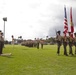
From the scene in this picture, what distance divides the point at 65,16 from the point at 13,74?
57.8 feet

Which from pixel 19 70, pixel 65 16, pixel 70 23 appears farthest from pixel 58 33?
pixel 19 70

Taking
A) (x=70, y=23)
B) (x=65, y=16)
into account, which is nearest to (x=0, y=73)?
(x=65, y=16)

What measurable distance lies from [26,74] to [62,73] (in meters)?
1.91

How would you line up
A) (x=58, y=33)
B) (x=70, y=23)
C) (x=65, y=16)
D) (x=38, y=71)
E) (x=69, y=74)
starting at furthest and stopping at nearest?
(x=70, y=23) < (x=65, y=16) < (x=58, y=33) < (x=38, y=71) < (x=69, y=74)

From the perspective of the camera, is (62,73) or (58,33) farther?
(58,33)

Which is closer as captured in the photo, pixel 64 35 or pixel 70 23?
pixel 64 35

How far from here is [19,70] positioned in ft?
53.7

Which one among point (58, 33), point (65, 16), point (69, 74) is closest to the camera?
point (69, 74)

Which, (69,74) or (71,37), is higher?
(71,37)

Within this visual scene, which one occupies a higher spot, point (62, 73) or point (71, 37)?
point (71, 37)

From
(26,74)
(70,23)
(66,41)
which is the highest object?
(70,23)

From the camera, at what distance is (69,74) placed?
14.9 m

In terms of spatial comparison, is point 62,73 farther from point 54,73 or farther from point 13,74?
point 13,74

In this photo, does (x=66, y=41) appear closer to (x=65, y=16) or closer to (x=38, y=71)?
(x=65, y=16)
